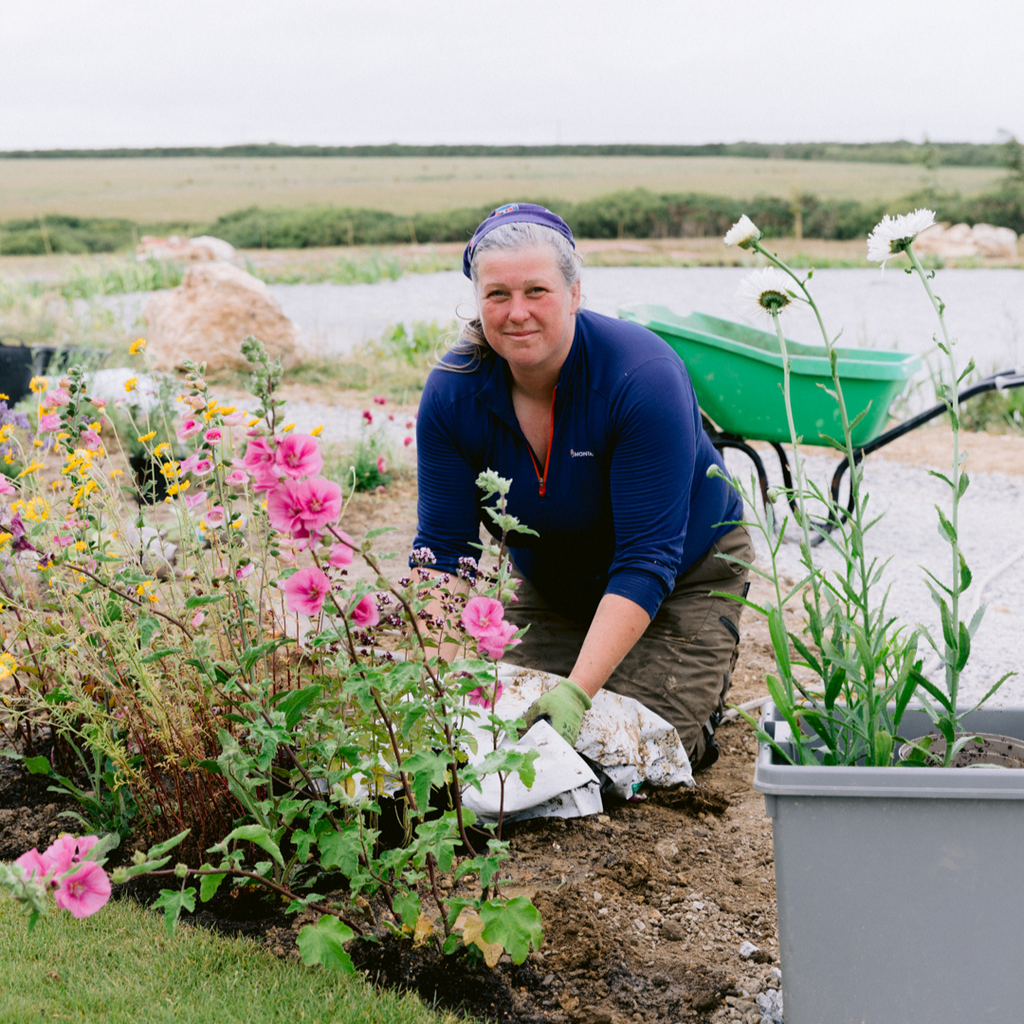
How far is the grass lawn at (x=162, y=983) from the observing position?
5.07 ft

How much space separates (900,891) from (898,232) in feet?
2.80

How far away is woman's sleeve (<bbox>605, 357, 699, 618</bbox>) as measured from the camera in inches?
86.1

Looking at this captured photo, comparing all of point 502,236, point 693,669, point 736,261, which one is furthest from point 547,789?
point 736,261

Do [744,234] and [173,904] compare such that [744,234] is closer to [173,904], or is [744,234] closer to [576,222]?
[173,904]

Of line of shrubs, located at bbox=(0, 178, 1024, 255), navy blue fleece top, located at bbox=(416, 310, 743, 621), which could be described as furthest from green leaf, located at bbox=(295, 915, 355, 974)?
line of shrubs, located at bbox=(0, 178, 1024, 255)

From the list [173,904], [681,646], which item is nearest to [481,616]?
[173,904]

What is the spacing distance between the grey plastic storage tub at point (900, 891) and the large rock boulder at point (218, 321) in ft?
25.5

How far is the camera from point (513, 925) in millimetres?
1479

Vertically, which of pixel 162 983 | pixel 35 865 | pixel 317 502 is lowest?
pixel 162 983

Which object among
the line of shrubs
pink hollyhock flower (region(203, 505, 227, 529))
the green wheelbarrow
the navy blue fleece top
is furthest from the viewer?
the line of shrubs

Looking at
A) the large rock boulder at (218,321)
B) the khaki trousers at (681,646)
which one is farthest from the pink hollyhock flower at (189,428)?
the large rock boulder at (218,321)

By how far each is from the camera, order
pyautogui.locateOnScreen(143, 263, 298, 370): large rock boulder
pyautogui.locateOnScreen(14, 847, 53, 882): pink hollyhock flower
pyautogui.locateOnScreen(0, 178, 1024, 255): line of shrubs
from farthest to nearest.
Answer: pyautogui.locateOnScreen(0, 178, 1024, 255): line of shrubs < pyautogui.locateOnScreen(143, 263, 298, 370): large rock boulder < pyautogui.locateOnScreen(14, 847, 53, 882): pink hollyhock flower

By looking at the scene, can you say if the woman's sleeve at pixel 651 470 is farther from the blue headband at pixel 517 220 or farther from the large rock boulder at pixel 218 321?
the large rock boulder at pixel 218 321

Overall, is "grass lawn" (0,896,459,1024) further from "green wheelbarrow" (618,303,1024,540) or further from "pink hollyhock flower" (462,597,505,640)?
"green wheelbarrow" (618,303,1024,540)
